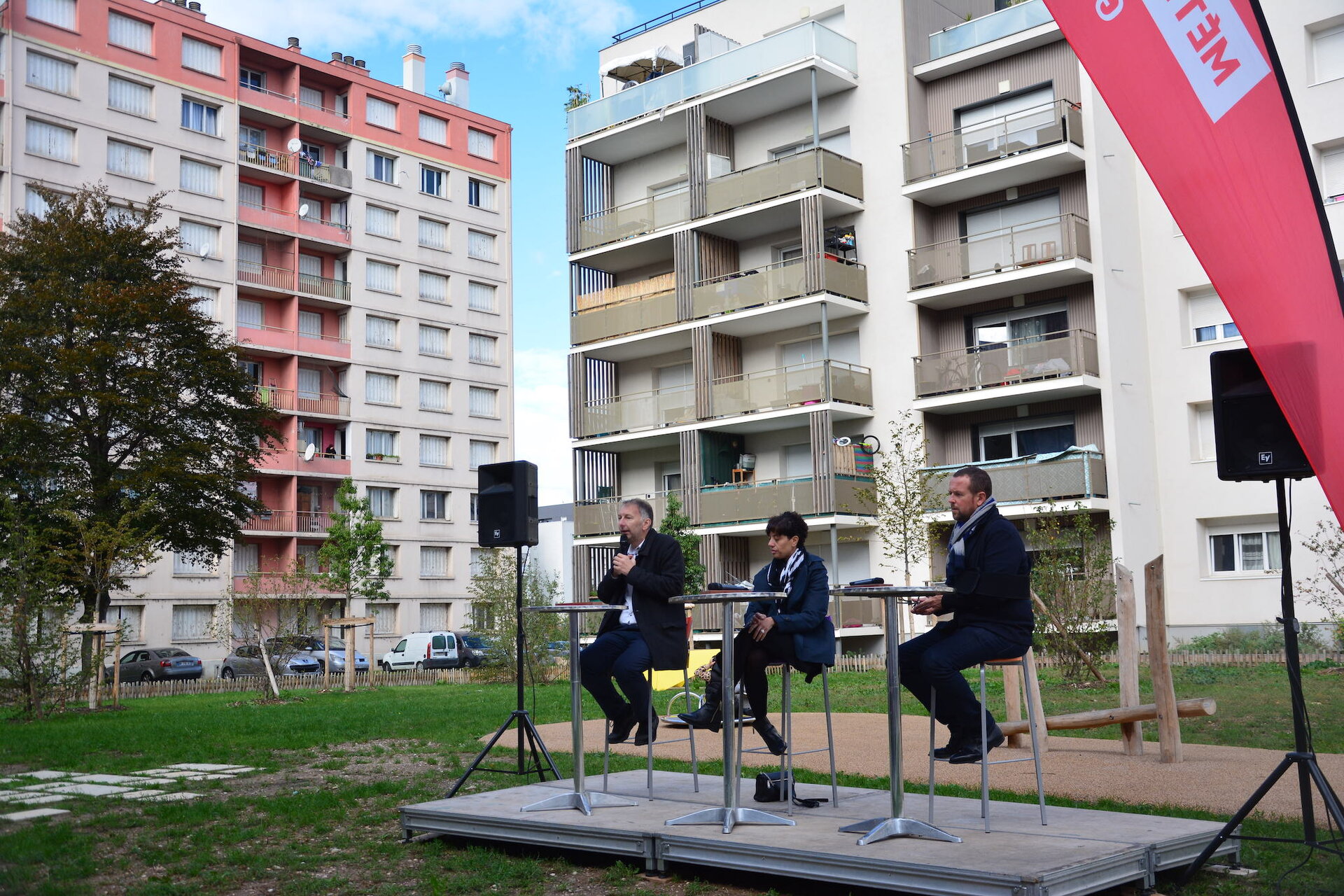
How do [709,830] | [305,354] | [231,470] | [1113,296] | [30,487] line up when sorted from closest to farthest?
[709,830] < [1113,296] < [30,487] < [231,470] < [305,354]

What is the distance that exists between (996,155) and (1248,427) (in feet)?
77.3

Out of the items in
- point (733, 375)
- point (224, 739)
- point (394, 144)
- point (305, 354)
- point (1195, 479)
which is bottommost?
point (224, 739)

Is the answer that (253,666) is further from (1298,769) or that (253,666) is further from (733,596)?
(1298,769)

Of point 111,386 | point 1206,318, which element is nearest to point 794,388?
point 1206,318

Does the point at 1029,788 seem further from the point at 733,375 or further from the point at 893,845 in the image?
the point at 733,375

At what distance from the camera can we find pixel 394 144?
185 feet

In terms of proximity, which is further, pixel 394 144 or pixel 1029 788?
pixel 394 144

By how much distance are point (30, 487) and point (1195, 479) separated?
28.3 metres

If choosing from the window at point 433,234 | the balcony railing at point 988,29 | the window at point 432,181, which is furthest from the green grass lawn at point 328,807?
the window at point 432,181

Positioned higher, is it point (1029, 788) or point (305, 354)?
point (305, 354)

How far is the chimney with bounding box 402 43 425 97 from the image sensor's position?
5950 centimetres

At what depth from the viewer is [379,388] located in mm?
54406

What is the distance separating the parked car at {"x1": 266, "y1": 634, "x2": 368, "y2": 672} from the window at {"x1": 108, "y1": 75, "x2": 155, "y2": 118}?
71.6ft

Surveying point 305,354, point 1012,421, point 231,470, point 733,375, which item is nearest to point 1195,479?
point 1012,421
